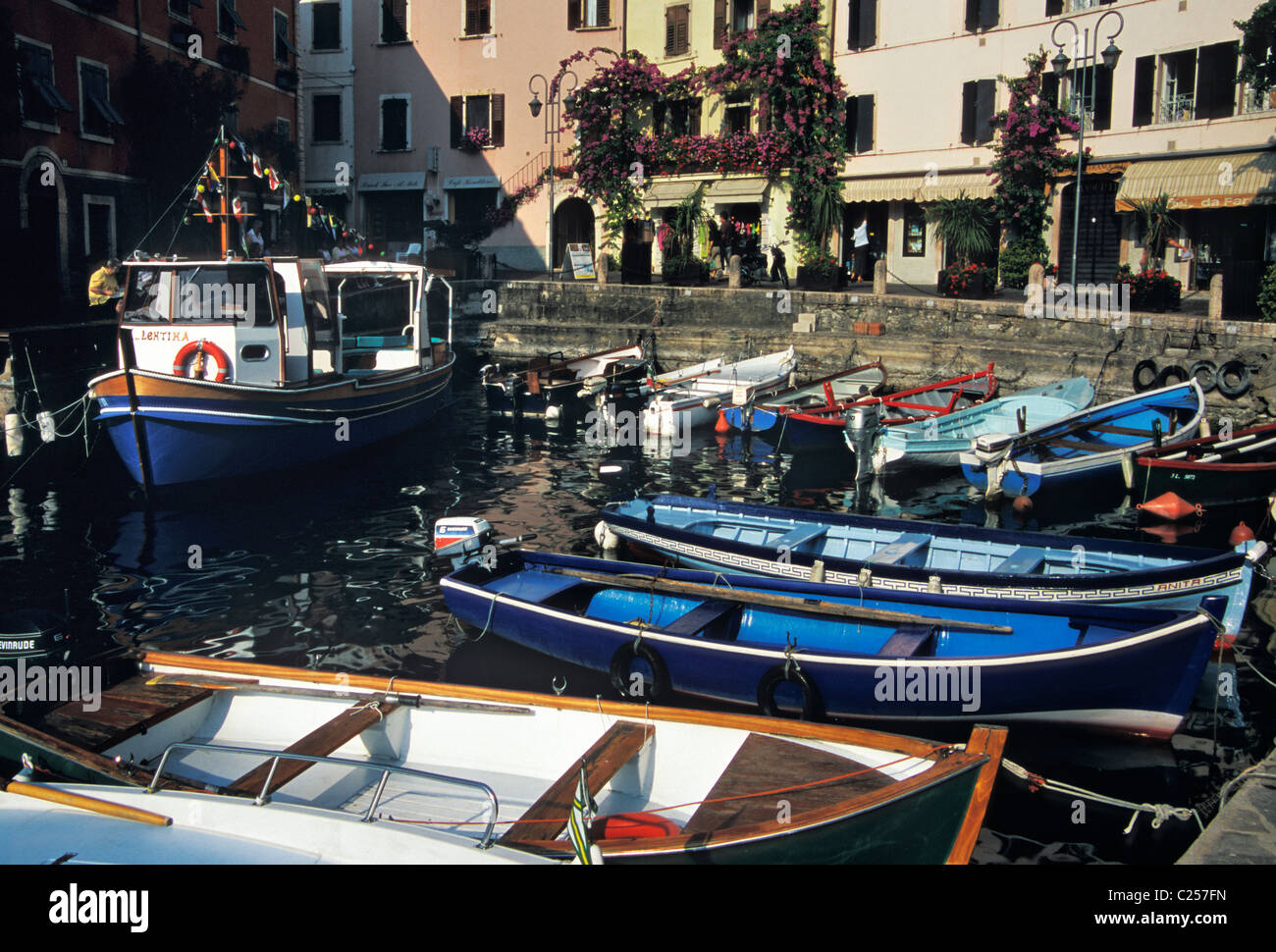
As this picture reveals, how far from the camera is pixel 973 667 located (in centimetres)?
858

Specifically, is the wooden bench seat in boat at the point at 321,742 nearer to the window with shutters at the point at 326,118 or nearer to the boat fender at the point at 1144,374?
Result: the boat fender at the point at 1144,374

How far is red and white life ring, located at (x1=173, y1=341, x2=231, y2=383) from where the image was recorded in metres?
17.1

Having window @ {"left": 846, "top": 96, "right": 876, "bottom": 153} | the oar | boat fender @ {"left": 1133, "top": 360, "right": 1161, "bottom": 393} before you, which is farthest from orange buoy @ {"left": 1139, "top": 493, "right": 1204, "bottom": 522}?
window @ {"left": 846, "top": 96, "right": 876, "bottom": 153}

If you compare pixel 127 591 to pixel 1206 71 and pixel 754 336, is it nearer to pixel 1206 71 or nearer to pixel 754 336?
pixel 754 336

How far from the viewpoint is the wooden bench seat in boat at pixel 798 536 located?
12.0 meters

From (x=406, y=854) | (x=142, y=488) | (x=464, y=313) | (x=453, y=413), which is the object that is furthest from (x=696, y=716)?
(x=464, y=313)

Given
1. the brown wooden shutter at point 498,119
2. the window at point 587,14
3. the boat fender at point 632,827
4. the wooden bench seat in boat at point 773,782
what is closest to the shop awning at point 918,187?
the window at point 587,14

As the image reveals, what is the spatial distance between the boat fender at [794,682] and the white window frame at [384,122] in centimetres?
3365

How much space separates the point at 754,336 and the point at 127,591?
18.3m

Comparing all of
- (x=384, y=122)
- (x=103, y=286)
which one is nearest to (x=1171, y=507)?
(x=103, y=286)

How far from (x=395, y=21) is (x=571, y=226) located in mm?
9444

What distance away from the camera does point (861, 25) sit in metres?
31.8

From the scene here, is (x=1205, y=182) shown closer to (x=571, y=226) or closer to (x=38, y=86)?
(x=571, y=226)

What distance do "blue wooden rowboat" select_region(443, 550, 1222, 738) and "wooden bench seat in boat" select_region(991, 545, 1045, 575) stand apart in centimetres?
137
